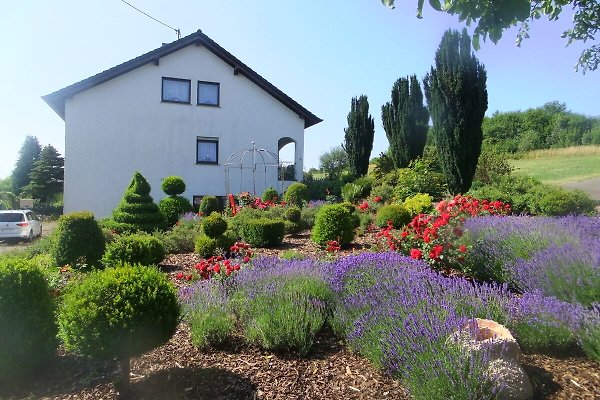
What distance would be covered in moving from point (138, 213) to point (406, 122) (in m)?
13.7

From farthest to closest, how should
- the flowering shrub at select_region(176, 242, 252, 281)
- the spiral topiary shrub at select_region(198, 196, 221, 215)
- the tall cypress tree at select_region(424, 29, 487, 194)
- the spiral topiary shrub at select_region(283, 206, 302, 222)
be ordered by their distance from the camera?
the spiral topiary shrub at select_region(198, 196, 221, 215), the tall cypress tree at select_region(424, 29, 487, 194), the spiral topiary shrub at select_region(283, 206, 302, 222), the flowering shrub at select_region(176, 242, 252, 281)

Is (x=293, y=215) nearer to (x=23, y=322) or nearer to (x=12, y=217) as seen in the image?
(x=23, y=322)

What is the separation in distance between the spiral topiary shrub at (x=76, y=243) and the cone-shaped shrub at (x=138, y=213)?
344 centimetres

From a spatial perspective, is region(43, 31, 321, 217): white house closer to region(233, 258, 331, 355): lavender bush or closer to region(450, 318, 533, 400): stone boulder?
region(233, 258, 331, 355): lavender bush

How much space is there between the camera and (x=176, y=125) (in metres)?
19.3

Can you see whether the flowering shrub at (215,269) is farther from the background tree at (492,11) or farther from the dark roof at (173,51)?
the dark roof at (173,51)

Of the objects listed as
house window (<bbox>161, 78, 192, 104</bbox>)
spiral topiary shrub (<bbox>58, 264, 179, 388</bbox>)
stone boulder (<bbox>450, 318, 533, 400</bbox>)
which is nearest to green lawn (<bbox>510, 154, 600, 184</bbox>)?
house window (<bbox>161, 78, 192, 104</bbox>)

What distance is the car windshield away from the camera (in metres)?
16.3

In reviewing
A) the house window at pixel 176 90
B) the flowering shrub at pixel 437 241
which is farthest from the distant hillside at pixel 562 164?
the flowering shrub at pixel 437 241

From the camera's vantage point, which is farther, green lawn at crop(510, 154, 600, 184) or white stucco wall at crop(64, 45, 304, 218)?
green lawn at crop(510, 154, 600, 184)

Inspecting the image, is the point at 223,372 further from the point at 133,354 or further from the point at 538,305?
the point at 538,305

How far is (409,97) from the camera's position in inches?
852

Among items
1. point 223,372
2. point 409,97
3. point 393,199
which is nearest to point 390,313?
point 223,372

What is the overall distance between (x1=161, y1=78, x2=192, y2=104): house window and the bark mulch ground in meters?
16.6
